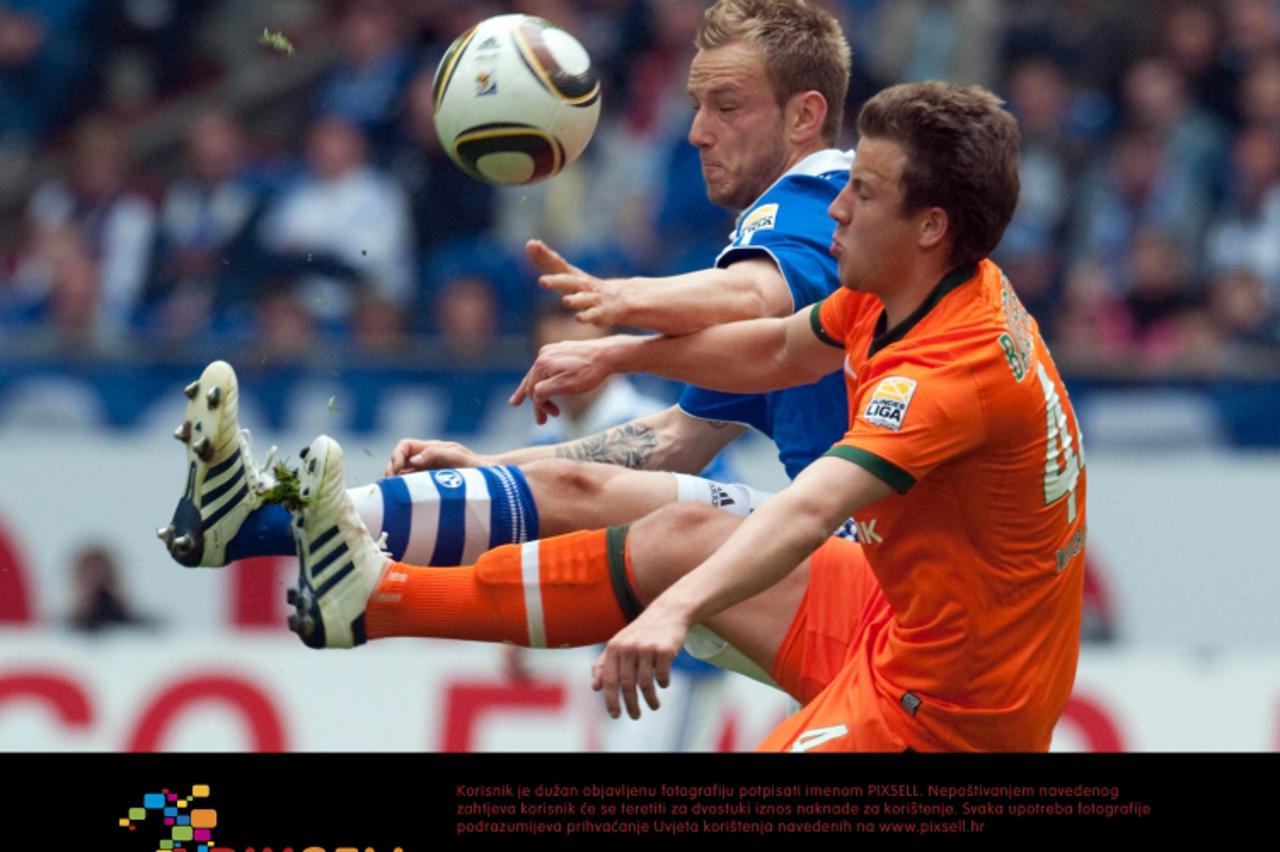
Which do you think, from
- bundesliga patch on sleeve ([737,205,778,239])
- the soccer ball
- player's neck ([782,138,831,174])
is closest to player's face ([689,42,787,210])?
player's neck ([782,138,831,174])

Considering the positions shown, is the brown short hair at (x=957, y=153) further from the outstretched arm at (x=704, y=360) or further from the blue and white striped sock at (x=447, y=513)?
the blue and white striped sock at (x=447, y=513)

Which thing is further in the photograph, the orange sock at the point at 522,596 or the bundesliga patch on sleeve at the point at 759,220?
the bundesliga patch on sleeve at the point at 759,220

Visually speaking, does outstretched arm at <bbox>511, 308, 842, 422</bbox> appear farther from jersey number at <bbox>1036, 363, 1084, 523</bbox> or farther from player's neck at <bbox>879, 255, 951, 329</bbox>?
jersey number at <bbox>1036, 363, 1084, 523</bbox>

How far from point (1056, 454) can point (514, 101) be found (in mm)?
1929

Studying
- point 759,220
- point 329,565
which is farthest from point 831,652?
point 329,565

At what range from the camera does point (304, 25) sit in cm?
1545

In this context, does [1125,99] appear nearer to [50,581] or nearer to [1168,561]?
[1168,561]

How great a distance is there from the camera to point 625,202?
1259cm

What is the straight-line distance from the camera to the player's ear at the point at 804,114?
632cm

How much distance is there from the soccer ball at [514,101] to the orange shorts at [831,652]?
1463 millimetres

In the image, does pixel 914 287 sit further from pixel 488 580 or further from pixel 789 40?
pixel 488 580

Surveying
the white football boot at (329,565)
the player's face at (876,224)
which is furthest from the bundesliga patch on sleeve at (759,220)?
the white football boot at (329,565)

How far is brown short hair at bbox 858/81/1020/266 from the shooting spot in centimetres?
516
